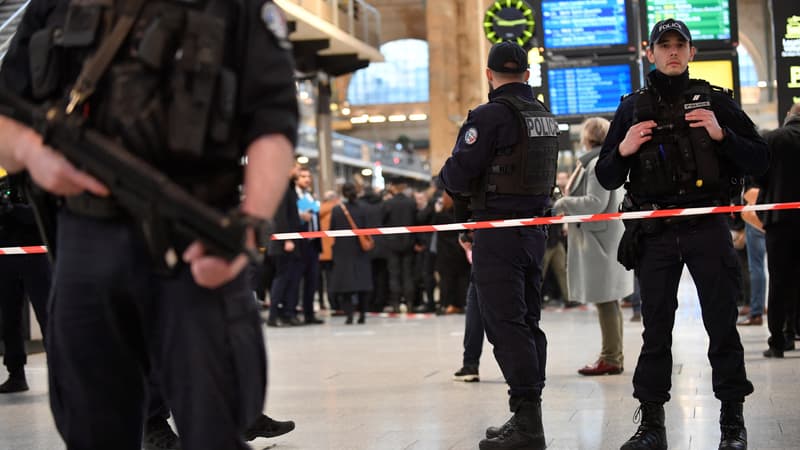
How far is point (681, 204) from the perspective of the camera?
538cm

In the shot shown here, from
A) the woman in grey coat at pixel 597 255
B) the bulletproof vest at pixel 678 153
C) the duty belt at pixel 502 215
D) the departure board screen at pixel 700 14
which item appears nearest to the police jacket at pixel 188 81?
the bulletproof vest at pixel 678 153

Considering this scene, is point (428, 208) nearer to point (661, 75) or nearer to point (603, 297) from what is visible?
point (603, 297)

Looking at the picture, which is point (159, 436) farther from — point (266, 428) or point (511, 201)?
point (511, 201)

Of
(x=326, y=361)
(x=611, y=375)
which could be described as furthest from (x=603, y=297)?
(x=326, y=361)

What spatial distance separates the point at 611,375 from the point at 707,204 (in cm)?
306

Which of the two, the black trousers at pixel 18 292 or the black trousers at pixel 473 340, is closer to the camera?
the black trousers at pixel 473 340

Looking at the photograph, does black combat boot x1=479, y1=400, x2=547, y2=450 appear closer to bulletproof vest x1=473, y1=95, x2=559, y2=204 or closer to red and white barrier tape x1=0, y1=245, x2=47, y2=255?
bulletproof vest x1=473, y1=95, x2=559, y2=204

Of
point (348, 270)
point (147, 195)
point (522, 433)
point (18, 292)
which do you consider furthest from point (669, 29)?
point (348, 270)

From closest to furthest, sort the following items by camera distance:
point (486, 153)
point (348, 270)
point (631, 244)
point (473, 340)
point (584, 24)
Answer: point (631, 244), point (486, 153), point (473, 340), point (584, 24), point (348, 270)

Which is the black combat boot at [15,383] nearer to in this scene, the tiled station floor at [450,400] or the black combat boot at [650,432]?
the tiled station floor at [450,400]

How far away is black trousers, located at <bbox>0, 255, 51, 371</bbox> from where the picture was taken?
827 centimetres

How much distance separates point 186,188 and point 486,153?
3.41 meters

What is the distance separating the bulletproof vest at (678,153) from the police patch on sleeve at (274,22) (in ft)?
9.68

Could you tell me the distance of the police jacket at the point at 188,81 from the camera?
2.55 m
